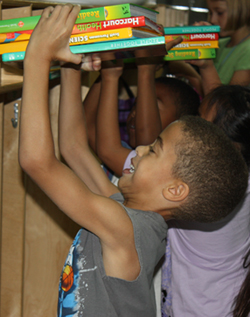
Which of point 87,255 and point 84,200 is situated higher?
point 84,200

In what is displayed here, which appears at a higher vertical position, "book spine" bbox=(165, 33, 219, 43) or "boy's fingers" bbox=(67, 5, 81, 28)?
"boy's fingers" bbox=(67, 5, 81, 28)

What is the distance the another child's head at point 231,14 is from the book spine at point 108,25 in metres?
1.01

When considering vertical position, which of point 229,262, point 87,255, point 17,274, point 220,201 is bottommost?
point 17,274

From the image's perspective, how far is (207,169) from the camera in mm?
902

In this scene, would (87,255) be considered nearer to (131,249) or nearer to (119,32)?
(131,249)

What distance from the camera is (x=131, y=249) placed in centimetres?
85

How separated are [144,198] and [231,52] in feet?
3.24

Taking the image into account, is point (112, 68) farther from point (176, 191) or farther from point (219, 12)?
point (219, 12)

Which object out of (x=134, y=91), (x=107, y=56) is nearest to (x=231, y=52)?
(x=134, y=91)

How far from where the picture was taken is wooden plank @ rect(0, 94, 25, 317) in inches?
55.0

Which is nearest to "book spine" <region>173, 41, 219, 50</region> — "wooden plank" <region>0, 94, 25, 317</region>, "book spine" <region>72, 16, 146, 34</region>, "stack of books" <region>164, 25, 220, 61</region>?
"stack of books" <region>164, 25, 220, 61</region>

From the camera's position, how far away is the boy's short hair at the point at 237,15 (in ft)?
5.34

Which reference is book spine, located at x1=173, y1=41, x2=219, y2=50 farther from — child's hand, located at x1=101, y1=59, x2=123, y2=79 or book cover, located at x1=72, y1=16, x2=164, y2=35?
book cover, located at x1=72, y1=16, x2=164, y2=35

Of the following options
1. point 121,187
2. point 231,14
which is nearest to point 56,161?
point 121,187
